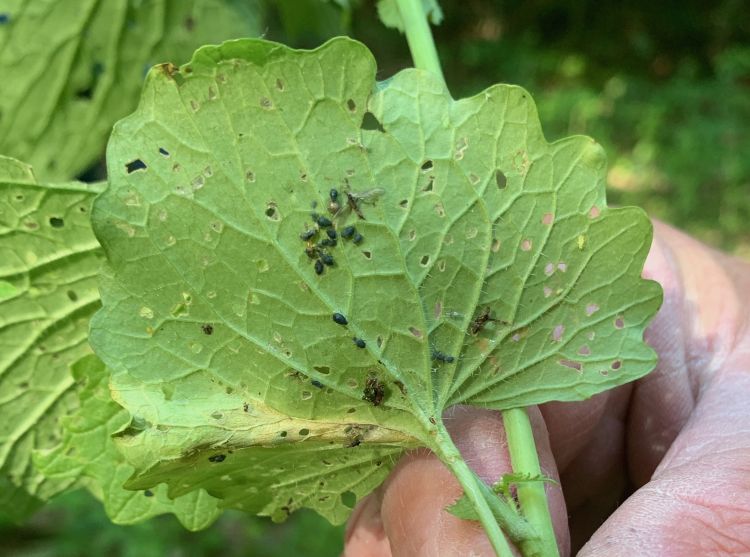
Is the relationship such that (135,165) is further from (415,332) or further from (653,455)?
(653,455)

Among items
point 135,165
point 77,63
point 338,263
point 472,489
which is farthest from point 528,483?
point 77,63

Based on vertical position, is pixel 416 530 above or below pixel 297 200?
below

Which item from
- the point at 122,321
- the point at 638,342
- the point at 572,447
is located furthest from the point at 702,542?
the point at 122,321

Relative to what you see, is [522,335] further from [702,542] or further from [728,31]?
[728,31]

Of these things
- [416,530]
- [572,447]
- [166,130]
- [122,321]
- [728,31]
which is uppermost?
Result: [166,130]

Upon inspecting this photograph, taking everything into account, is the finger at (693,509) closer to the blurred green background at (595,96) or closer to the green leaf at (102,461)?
the green leaf at (102,461)

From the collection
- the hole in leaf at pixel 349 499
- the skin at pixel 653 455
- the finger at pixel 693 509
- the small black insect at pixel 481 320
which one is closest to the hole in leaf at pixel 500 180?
the small black insect at pixel 481 320
